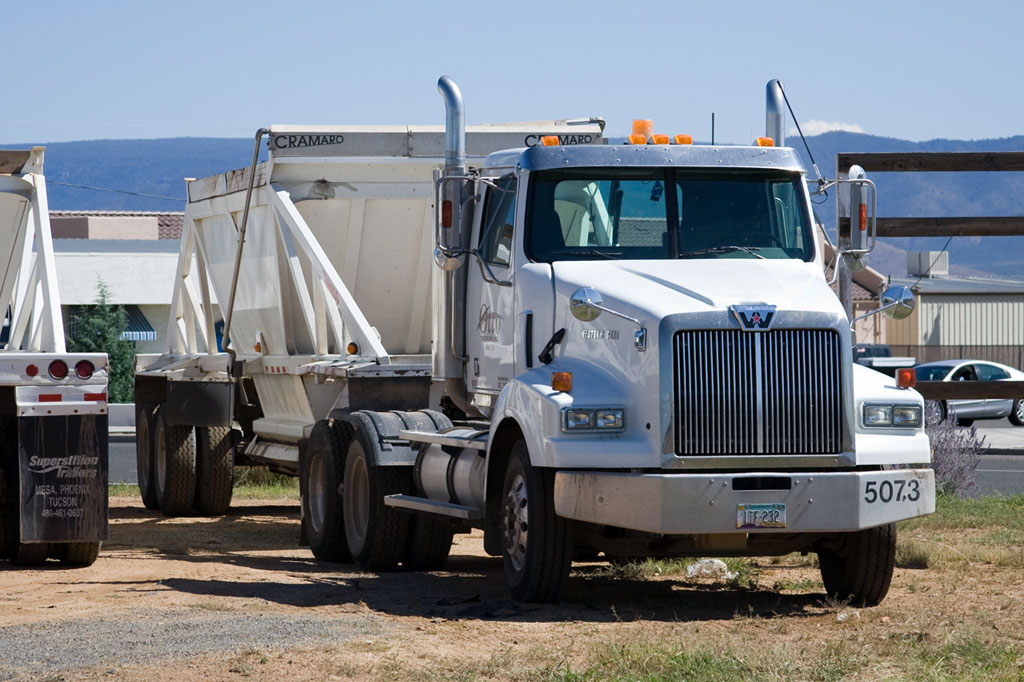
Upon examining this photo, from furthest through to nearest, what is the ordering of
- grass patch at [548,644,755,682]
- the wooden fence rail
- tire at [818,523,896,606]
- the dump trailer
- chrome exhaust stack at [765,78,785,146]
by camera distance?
1. the wooden fence rail
2. chrome exhaust stack at [765,78,785,146]
3. the dump trailer
4. tire at [818,523,896,606]
5. grass patch at [548,644,755,682]

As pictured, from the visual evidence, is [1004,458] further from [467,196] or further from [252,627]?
[252,627]

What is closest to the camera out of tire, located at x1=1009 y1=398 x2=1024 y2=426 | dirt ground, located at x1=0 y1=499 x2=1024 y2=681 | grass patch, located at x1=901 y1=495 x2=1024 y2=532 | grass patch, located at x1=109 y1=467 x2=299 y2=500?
dirt ground, located at x1=0 y1=499 x2=1024 y2=681

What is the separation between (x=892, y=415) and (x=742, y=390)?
1006 mm

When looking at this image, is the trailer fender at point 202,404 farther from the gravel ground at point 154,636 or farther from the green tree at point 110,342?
the green tree at point 110,342

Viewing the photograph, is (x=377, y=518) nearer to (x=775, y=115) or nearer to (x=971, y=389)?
(x=775, y=115)

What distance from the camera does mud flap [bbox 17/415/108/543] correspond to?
1009 centimetres

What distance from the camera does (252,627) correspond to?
8.03 meters

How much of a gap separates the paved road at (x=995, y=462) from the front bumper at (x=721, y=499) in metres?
9.37

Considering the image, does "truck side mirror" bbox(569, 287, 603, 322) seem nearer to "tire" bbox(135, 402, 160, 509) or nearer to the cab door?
the cab door

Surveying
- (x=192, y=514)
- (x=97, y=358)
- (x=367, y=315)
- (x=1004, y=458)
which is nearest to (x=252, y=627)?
(x=97, y=358)

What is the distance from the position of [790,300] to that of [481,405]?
8.54ft

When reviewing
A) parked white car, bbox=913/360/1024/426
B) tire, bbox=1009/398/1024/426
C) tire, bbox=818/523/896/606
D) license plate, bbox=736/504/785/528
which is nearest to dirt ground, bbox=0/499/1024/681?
tire, bbox=818/523/896/606

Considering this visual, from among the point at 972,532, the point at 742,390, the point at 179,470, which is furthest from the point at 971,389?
the point at 179,470

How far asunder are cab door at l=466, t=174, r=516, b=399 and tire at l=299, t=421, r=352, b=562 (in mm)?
1571
